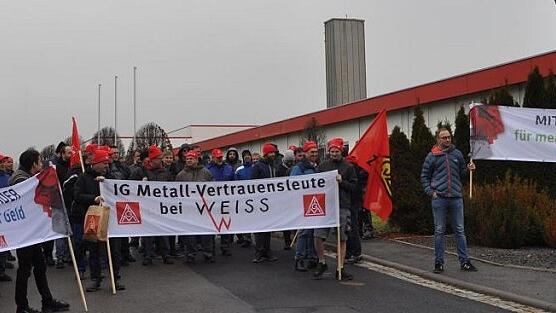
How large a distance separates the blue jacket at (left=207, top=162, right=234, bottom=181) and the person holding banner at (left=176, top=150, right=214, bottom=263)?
165cm

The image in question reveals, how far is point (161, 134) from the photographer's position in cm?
7088

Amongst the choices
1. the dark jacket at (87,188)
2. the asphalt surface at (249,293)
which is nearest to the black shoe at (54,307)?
the asphalt surface at (249,293)

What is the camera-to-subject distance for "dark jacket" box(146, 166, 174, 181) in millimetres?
12164

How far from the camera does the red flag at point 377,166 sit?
1124 cm

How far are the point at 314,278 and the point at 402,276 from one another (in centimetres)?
136

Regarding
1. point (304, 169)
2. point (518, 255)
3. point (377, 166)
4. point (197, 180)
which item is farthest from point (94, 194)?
point (518, 255)

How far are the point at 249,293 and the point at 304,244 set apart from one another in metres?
2.17

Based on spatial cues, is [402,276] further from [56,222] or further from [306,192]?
[56,222]

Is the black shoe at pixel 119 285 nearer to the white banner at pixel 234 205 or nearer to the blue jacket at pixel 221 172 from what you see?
the white banner at pixel 234 205

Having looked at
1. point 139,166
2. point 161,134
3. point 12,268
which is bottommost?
point 12,268

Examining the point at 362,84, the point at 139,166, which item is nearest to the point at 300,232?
the point at 139,166

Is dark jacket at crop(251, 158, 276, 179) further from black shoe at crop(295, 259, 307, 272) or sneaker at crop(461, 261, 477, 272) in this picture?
sneaker at crop(461, 261, 477, 272)

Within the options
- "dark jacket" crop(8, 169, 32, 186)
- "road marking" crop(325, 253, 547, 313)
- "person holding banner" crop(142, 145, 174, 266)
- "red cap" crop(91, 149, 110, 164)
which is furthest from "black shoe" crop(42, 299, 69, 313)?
"road marking" crop(325, 253, 547, 313)

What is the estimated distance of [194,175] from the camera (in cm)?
1166
